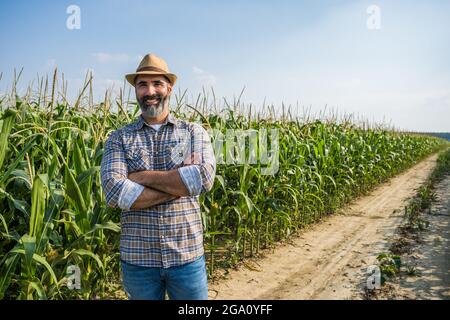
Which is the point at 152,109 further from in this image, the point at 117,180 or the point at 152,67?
the point at 117,180

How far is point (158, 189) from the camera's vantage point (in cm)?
187

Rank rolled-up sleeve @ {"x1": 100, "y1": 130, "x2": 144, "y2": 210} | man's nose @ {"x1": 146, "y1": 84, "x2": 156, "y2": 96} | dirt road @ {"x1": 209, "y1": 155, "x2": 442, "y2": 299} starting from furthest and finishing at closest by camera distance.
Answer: dirt road @ {"x1": 209, "y1": 155, "x2": 442, "y2": 299}, man's nose @ {"x1": 146, "y1": 84, "x2": 156, "y2": 96}, rolled-up sleeve @ {"x1": 100, "y1": 130, "x2": 144, "y2": 210}

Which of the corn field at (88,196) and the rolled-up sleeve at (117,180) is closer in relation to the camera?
the rolled-up sleeve at (117,180)

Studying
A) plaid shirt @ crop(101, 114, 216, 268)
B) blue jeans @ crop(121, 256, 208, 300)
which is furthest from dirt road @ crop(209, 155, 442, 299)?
plaid shirt @ crop(101, 114, 216, 268)

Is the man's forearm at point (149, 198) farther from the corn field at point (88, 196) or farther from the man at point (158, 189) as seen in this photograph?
the corn field at point (88, 196)

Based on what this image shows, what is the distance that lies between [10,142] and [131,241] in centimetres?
144

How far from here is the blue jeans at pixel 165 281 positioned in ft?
6.17

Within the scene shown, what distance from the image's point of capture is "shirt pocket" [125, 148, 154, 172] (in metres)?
1.97

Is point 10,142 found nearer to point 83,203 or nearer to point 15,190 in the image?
point 15,190

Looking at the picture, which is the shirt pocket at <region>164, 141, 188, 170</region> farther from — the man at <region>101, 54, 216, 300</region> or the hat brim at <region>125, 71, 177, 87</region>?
the hat brim at <region>125, 71, 177, 87</region>

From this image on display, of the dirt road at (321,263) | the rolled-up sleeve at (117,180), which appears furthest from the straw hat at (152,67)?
the dirt road at (321,263)

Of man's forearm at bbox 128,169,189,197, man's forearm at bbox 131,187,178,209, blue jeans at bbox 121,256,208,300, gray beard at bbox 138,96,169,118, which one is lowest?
blue jeans at bbox 121,256,208,300

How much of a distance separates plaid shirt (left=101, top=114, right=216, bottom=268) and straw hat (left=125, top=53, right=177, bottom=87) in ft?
0.80
